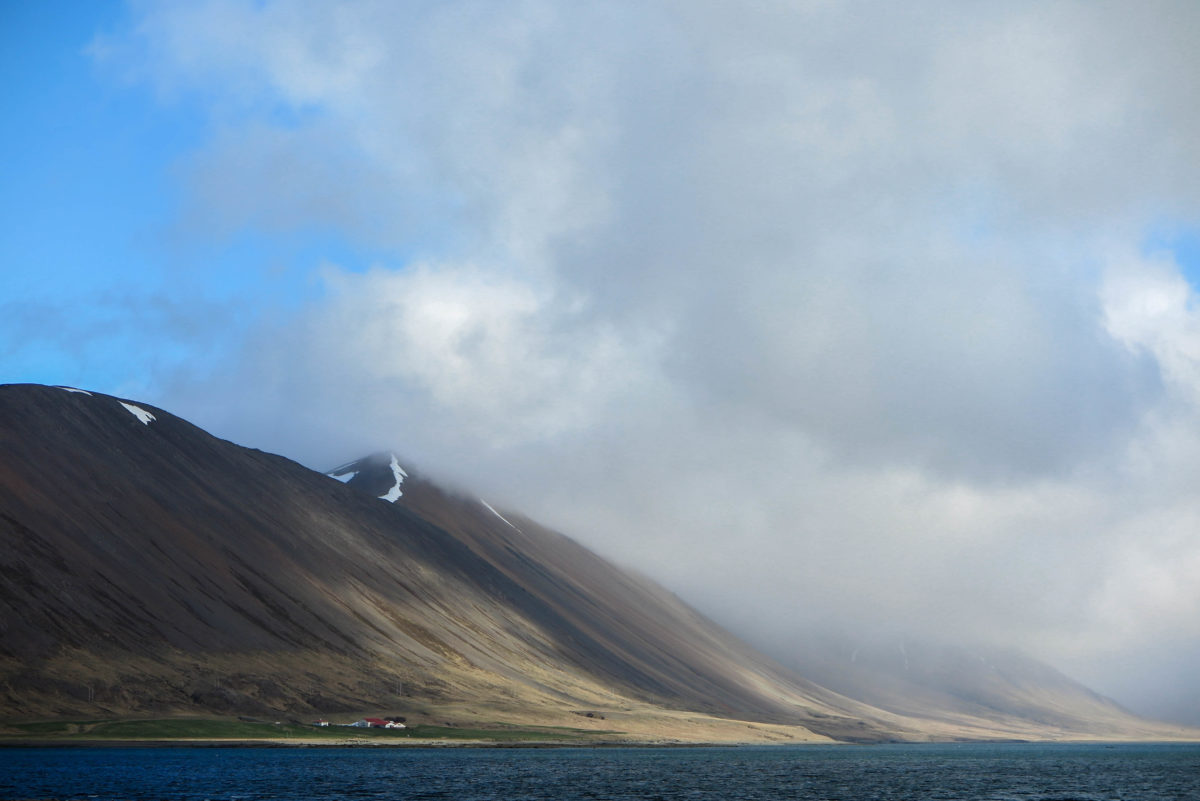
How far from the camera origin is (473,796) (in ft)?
322

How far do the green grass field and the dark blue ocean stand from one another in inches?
438

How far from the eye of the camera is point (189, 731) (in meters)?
170

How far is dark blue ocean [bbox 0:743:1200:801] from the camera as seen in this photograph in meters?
98.8

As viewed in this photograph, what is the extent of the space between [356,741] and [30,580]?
69369 millimetres

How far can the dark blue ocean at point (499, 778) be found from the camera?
9881cm

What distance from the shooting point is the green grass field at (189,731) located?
509 ft

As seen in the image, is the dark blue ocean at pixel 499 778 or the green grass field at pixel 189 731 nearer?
the dark blue ocean at pixel 499 778

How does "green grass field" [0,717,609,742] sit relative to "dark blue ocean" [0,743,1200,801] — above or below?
below

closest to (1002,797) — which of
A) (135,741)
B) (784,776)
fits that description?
(784,776)

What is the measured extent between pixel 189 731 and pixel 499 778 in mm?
72880

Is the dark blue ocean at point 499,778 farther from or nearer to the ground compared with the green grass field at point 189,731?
farther from the ground

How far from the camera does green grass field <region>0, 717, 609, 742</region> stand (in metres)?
155

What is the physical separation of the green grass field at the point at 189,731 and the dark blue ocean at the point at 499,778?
438 inches

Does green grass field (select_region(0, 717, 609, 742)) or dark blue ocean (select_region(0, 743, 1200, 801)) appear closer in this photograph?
dark blue ocean (select_region(0, 743, 1200, 801))
